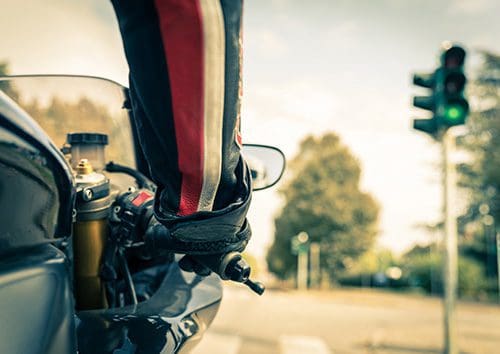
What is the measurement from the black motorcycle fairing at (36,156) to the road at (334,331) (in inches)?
206

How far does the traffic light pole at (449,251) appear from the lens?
623 cm

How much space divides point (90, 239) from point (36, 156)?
0.51m

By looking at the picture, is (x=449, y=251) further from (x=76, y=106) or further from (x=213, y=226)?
(x=213, y=226)

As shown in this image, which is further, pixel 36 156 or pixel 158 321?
pixel 158 321

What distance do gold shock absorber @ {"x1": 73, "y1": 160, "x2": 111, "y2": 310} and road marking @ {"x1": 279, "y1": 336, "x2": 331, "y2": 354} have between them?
6.81m

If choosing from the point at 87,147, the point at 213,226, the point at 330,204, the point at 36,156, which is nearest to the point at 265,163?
the point at 87,147

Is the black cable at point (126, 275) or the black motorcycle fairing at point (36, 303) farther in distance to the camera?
the black cable at point (126, 275)

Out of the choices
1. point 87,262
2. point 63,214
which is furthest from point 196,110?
point 87,262

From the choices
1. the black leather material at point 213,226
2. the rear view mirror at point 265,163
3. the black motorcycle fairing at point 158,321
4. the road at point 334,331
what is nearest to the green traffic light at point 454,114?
the road at point 334,331

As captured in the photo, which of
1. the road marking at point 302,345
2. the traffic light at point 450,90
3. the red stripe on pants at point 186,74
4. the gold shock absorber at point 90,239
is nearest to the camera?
the red stripe on pants at point 186,74

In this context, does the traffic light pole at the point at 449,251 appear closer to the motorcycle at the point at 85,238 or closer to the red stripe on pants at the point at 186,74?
the motorcycle at the point at 85,238

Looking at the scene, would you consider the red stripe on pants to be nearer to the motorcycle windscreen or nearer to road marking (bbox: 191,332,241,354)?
the motorcycle windscreen

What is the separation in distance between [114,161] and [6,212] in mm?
823

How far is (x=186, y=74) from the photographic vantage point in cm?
70
